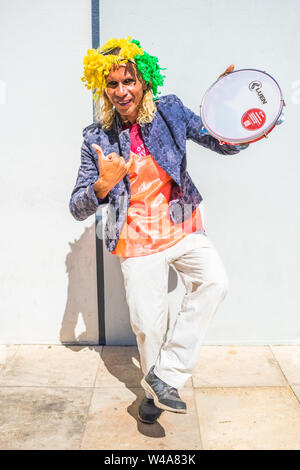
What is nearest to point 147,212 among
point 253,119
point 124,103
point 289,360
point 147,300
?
point 147,300

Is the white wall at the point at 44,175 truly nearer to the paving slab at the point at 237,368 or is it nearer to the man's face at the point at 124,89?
the man's face at the point at 124,89

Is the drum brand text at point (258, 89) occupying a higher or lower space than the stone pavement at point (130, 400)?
higher

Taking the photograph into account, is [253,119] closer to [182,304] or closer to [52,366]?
[182,304]

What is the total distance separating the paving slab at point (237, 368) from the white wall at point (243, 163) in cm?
9

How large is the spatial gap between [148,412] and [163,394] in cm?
23

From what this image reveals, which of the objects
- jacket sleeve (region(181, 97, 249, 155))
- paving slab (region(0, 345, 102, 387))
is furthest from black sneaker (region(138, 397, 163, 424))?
jacket sleeve (region(181, 97, 249, 155))

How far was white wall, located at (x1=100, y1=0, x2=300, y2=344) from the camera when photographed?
3.17m

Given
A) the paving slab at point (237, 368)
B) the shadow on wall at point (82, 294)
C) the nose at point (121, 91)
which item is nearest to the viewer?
the nose at point (121, 91)

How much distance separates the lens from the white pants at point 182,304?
100 inches

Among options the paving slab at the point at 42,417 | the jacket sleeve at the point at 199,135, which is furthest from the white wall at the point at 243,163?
the paving slab at the point at 42,417

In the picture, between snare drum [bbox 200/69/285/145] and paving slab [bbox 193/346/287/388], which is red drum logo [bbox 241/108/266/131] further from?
paving slab [bbox 193/346/287/388]

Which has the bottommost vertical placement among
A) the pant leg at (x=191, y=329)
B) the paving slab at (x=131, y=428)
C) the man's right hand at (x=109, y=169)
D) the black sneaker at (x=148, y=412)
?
the paving slab at (x=131, y=428)

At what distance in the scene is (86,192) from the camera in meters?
2.54

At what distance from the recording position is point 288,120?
3.28 metres
